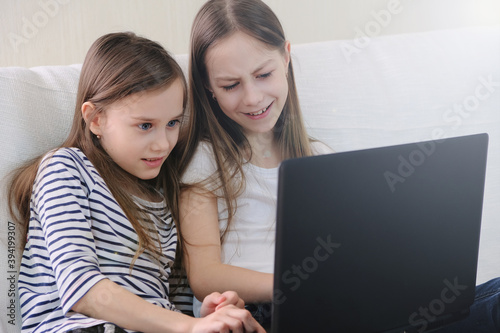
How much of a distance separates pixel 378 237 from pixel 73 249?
454 millimetres

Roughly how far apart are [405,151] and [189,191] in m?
0.50

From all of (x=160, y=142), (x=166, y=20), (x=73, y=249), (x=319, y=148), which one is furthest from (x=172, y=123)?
(x=166, y=20)

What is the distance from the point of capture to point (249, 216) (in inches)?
45.6

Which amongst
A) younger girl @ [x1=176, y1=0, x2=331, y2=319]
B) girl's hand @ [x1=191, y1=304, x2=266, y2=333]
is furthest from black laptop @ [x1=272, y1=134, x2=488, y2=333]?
younger girl @ [x1=176, y1=0, x2=331, y2=319]

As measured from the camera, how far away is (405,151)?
2.35ft

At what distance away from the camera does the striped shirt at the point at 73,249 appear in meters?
0.88

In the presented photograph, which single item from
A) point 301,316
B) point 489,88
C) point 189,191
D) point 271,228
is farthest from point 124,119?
point 489,88

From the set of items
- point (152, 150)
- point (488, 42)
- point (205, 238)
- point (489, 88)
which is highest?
point (488, 42)

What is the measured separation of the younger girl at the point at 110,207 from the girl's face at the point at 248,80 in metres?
0.10

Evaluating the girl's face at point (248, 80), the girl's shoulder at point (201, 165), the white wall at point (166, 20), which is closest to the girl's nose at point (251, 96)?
the girl's face at point (248, 80)

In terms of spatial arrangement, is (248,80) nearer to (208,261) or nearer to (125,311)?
(208,261)

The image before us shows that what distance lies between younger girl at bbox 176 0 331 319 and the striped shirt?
97mm

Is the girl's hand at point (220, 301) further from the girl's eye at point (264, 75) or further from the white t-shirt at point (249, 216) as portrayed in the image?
the girl's eye at point (264, 75)

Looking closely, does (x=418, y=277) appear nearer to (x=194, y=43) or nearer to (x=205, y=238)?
(x=205, y=238)
